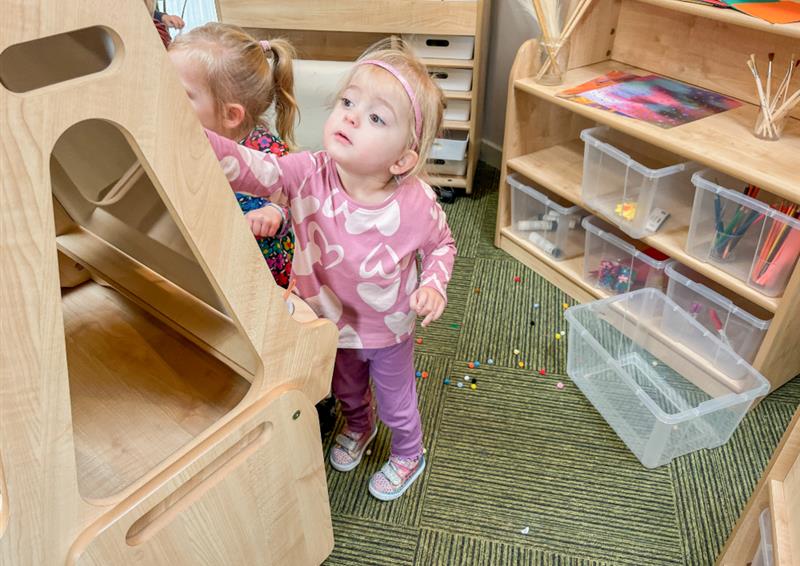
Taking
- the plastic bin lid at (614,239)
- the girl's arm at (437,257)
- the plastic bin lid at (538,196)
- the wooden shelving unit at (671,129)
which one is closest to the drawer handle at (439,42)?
the wooden shelving unit at (671,129)

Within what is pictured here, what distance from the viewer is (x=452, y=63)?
2.06 metres

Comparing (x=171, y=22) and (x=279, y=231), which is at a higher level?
(x=171, y=22)

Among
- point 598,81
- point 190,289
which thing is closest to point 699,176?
point 598,81

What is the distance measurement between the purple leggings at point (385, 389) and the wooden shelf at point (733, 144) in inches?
30.1

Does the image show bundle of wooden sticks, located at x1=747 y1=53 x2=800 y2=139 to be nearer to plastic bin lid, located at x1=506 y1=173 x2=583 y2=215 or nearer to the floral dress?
plastic bin lid, located at x1=506 y1=173 x2=583 y2=215

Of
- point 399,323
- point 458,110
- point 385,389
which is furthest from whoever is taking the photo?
point 458,110

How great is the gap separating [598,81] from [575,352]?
761mm

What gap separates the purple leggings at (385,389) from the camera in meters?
1.12

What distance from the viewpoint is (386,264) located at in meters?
0.97

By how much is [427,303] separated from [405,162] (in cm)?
21

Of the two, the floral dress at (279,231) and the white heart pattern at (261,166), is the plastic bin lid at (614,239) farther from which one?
the white heart pattern at (261,166)

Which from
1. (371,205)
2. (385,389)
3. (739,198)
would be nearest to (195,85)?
(371,205)

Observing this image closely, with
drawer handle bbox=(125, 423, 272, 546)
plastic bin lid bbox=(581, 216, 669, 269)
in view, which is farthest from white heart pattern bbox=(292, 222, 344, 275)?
plastic bin lid bbox=(581, 216, 669, 269)

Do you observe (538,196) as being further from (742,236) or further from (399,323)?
(399,323)
